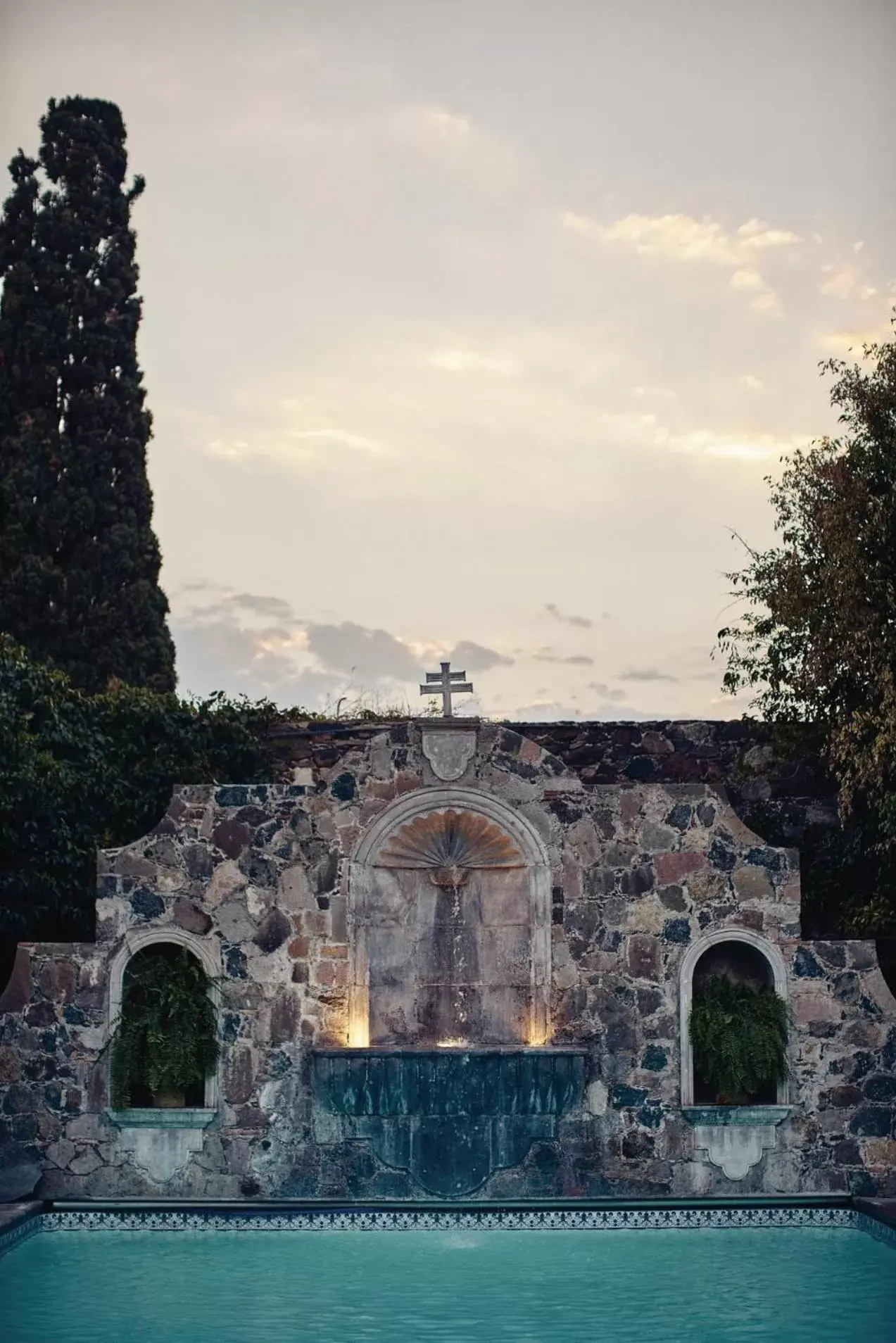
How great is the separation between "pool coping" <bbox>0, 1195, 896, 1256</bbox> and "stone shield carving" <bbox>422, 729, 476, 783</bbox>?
3.86 meters

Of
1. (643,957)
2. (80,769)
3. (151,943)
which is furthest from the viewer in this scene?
(80,769)

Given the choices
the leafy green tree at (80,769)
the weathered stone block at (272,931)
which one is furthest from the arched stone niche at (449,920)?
the leafy green tree at (80,769)

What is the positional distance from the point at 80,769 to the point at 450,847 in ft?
15.3

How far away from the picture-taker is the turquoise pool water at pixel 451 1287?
38.3 feet

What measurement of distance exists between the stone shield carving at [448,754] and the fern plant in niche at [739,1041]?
123 inches

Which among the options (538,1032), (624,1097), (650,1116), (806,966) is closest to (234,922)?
(538,1032)

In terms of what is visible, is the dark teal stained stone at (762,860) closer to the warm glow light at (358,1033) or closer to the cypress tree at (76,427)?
the warm glow light at (358,1033)

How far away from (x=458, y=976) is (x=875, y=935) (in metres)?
4.48

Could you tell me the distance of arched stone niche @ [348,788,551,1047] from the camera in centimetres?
1642

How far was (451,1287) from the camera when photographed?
12914 millimetres

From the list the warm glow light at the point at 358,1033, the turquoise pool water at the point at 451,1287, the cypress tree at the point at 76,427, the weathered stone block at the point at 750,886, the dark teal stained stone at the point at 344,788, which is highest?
the cypress tree at the point at 76,427

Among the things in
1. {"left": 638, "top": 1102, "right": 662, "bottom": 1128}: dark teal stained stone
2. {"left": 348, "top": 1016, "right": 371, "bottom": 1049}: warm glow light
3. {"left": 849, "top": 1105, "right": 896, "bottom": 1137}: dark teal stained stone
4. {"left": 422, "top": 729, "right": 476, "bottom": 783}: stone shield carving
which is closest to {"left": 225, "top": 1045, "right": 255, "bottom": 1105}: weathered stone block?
{"left": 348, "top": 1016, "right": 371, "bottom": 1049}: warm glow light

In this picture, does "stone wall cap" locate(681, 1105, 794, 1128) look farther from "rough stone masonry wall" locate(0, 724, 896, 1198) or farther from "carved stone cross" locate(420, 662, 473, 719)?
"carved stone cross" locate(420, 662, 473, 719)

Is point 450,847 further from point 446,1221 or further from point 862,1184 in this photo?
point 862,1184
